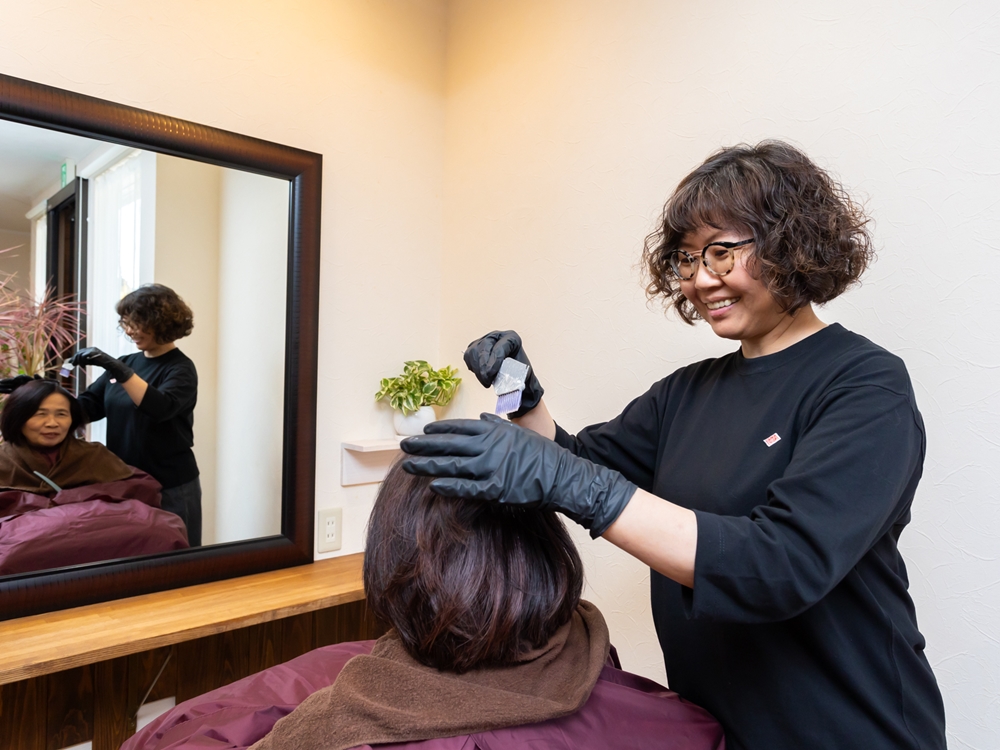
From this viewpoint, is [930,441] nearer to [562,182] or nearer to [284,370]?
[562,182]

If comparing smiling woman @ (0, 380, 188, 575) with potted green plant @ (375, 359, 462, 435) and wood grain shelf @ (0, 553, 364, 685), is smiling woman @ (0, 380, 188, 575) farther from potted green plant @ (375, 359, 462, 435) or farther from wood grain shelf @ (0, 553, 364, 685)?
potted green plant @ (375, 359, 462, 435)

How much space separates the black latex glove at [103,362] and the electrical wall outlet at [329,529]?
27.1 inches

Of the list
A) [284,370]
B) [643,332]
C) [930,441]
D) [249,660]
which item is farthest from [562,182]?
[249,660]

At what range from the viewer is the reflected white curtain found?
4.98 feet

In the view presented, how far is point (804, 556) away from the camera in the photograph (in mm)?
721

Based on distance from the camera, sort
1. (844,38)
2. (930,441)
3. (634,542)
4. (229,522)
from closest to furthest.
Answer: (634,542) → (930,441) → (844,38) → (229,522)

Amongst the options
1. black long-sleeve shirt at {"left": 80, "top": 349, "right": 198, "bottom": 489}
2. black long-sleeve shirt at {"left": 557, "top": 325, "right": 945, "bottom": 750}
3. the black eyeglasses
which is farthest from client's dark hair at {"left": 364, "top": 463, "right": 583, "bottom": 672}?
black long-sleeve shirt at {"left": 80, "top": 349, "right": 198, "bottom": 489}

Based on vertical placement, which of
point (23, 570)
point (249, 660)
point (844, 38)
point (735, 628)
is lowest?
point (249, 660)

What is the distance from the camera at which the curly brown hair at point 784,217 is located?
911mm

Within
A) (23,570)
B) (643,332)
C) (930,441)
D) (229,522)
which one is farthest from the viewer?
(229,522)

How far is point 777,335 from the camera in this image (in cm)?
101

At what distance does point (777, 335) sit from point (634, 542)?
45 cm

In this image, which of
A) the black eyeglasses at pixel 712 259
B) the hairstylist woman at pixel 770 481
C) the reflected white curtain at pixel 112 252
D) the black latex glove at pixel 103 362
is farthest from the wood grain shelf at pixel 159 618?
the black eyeglasses at pixel 712 259

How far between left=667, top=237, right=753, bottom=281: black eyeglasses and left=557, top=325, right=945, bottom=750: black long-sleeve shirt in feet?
0.55
